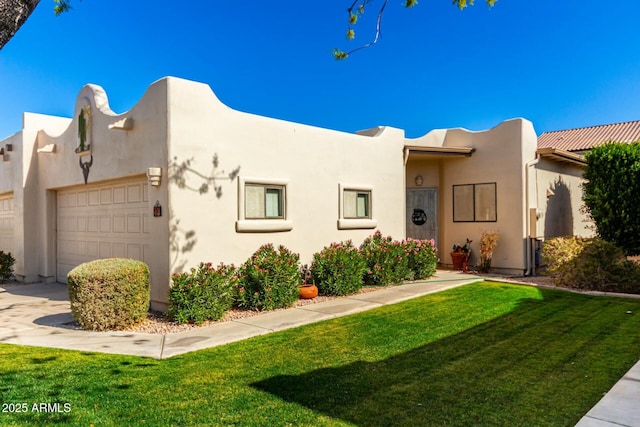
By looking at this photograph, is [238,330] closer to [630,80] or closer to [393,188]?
[393,188]

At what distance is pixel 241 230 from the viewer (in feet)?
27.6

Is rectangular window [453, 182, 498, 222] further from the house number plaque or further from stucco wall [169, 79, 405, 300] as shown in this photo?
stucco wall [169, 79, 405, 300]

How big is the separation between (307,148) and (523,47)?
9.31 m

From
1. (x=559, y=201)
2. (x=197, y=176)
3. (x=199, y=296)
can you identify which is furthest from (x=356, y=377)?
(x=559, y=201)

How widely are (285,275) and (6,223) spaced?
10.6 m

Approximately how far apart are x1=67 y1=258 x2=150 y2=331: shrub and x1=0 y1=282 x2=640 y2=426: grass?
103 cm

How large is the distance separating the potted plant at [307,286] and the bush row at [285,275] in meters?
0.22

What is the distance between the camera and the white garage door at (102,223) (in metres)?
8.44

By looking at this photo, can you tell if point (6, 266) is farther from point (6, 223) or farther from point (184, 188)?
point (184, 188)

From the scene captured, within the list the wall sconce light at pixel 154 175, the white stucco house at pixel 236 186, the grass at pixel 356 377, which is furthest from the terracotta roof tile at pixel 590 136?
the wall sconce light at pixel 154 175

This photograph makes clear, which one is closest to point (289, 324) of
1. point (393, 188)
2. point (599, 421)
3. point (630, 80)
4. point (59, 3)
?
point (599, 421)

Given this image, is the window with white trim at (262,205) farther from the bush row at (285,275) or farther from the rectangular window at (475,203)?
the rectangular window at (475,203)

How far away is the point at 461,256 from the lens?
503 inches

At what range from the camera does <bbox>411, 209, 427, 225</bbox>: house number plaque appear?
1398 centimetres
